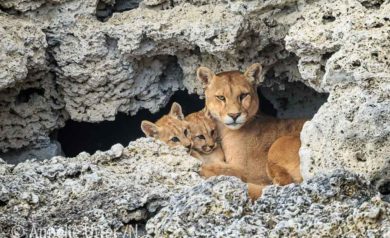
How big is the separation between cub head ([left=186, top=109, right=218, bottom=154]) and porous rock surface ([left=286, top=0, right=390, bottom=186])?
41.1 inches

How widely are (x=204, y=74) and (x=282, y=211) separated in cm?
262

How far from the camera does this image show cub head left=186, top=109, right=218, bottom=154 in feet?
19.9

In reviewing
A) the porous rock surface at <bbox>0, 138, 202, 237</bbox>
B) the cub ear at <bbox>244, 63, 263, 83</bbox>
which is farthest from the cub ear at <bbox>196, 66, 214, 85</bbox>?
the porous rock surface at <bbox>0, 138, 202, 237</bbox>

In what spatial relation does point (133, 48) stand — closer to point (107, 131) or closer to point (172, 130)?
point (172, 130)

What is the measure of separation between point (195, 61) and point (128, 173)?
157cm

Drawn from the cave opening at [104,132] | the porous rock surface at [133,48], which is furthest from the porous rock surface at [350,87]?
the cave opening at [104,132]

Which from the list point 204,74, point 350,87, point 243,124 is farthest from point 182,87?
point 350,87

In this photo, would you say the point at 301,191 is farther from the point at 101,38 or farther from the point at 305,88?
the point at 305,88

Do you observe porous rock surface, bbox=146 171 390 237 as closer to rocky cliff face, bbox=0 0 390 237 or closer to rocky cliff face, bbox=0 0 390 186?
rocky cliff face, bbox=0 0 390 237

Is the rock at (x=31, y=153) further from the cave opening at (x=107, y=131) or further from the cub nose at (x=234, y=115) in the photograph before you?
the cub nose at (x=234, y=115)

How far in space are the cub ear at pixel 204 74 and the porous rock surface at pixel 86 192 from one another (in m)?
1.11

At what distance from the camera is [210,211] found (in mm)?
3604

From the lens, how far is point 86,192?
4.43 m

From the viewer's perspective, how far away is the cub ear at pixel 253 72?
19.6ft
